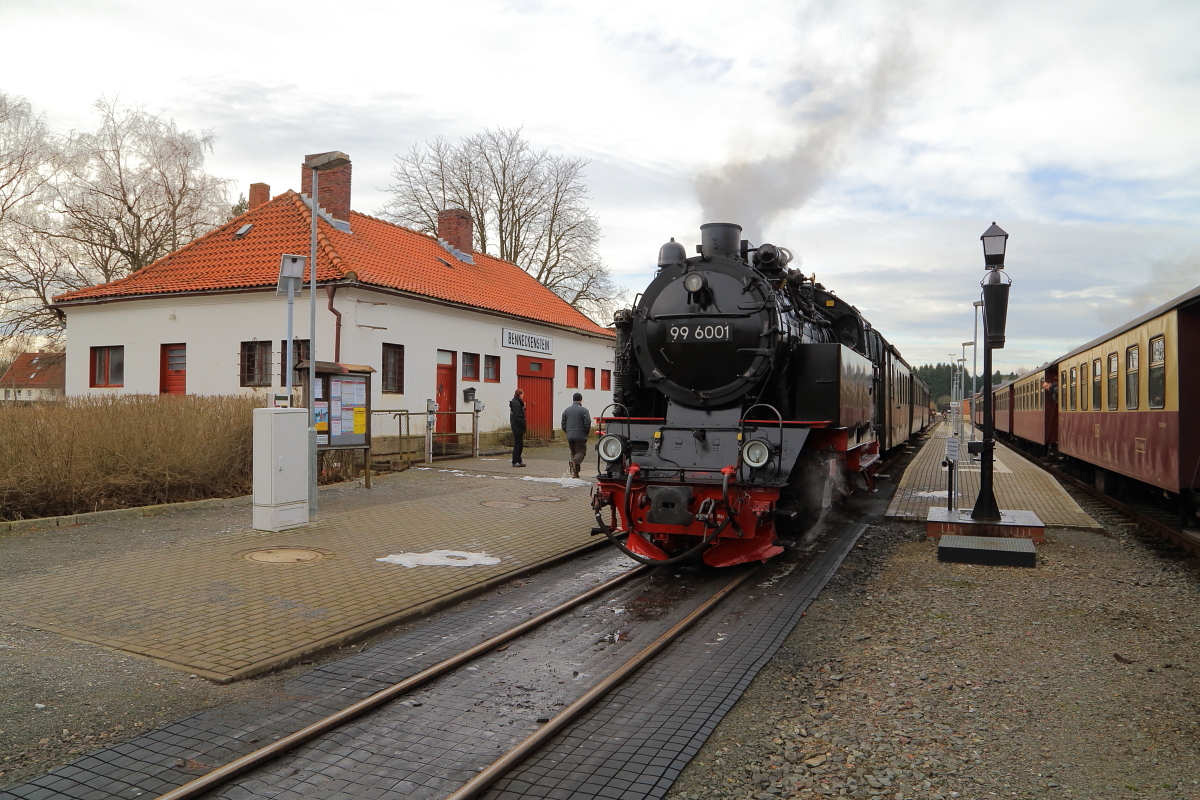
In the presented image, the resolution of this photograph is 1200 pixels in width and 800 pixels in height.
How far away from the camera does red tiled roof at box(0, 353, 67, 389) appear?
2783 cm

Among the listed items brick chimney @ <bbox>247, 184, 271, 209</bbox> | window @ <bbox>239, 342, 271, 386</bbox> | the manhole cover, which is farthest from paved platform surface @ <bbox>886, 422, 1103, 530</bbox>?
brick chimney @ <bbox>247, 184, 271, 209</bbox>

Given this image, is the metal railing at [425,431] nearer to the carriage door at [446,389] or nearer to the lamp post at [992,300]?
the carriage door at [446,389]

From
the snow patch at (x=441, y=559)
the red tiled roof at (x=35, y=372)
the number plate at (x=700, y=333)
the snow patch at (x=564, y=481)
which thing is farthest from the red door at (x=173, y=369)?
the number plate at (x=700, y=333)

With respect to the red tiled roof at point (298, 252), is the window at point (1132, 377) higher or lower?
lower

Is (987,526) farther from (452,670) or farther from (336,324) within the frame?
(336,324)

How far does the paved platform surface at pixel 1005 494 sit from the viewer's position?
1038cm

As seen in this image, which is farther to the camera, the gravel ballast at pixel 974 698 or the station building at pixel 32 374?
the station building at pixel 32 374

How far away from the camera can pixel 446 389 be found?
64.7 feet

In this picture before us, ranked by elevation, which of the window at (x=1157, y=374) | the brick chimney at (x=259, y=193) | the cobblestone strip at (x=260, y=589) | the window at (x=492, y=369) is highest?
the brick chimney at (x=259, y=193)

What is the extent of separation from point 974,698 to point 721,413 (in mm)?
3857

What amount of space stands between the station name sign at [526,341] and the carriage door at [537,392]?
0.97 feet

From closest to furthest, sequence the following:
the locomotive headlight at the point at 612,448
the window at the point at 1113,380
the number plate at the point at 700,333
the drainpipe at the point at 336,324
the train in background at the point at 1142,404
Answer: the locomotive headlight at the point at 612,448
the number plate at the point at 700,333
the train in background at the point at 1142,404
the window at the point at 1113,380
the drainpipe at the point at 336,324

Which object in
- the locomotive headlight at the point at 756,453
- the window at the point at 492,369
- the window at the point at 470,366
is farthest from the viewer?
the window at the point at 492,369

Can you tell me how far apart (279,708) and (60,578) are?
3.65m
